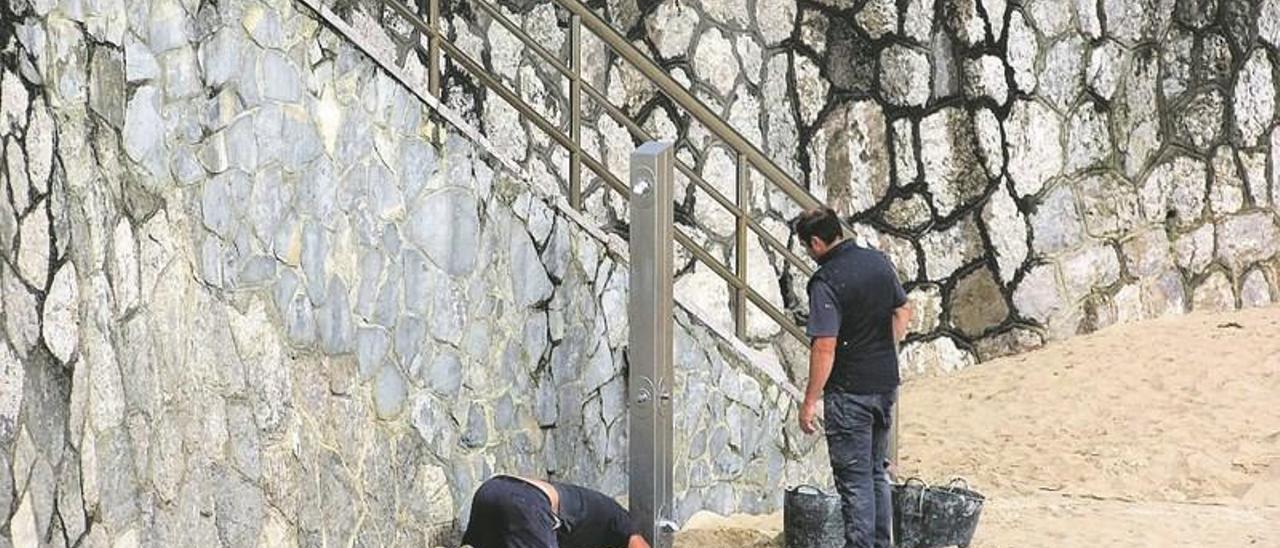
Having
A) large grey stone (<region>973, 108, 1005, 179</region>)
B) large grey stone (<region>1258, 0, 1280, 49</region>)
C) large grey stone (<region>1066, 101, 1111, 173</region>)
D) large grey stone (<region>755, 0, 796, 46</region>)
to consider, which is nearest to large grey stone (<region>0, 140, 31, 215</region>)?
large grey stone (<region>755, 0, 796, 46</region>)

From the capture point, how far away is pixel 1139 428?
11.6m

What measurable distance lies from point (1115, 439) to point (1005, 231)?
5.41ft

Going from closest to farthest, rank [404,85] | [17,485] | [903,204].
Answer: [17,485]
[404,85]
[903,204]

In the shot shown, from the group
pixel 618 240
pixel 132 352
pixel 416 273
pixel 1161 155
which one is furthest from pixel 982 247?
pixel 132 352

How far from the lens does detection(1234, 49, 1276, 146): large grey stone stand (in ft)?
44.3

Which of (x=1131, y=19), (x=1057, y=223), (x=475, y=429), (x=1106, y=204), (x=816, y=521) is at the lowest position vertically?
(x=816, y=521)

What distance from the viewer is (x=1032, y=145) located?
41.9 ft

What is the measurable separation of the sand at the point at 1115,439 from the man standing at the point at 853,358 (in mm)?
965

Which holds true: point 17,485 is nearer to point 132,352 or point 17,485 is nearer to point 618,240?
point 132,352

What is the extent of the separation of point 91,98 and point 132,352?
768 millimetres

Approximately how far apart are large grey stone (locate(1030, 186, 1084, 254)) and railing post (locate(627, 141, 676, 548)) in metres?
4.01

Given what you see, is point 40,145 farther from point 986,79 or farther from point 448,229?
point 986,79

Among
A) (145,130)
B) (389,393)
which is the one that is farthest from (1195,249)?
(145,130)

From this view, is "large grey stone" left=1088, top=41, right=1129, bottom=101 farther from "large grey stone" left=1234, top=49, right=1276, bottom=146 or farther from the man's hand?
the man's hand
